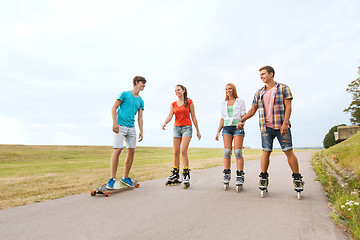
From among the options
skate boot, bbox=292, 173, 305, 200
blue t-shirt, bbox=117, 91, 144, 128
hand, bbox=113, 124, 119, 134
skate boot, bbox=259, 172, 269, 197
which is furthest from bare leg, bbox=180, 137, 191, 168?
skate boot, bbox=292, 173, 305, 200

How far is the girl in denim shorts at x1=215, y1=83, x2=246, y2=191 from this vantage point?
15.9 ft

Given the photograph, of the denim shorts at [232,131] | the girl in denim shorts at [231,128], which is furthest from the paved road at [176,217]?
the denim shorts at [232,131]

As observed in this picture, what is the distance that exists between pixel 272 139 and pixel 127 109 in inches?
124

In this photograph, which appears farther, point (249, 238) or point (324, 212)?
point (324, 212)

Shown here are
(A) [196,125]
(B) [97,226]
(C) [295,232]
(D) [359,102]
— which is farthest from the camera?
(D) [359,102]

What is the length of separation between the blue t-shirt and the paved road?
64.2 inches

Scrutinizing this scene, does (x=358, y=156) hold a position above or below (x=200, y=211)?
above

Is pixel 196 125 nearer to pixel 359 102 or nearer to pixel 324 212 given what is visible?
→ pixel 324 212

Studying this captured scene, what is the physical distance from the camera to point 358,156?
5.90 m

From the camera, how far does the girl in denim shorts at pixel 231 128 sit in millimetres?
4844

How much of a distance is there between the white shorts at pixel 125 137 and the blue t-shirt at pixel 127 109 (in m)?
0.11

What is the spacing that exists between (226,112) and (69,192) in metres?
3.77

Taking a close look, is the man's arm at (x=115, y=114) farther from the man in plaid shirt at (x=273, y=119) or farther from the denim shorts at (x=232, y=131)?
the man in plaid shirt at (x=273, y=119)

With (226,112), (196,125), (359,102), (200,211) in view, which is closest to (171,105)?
(196,125)
